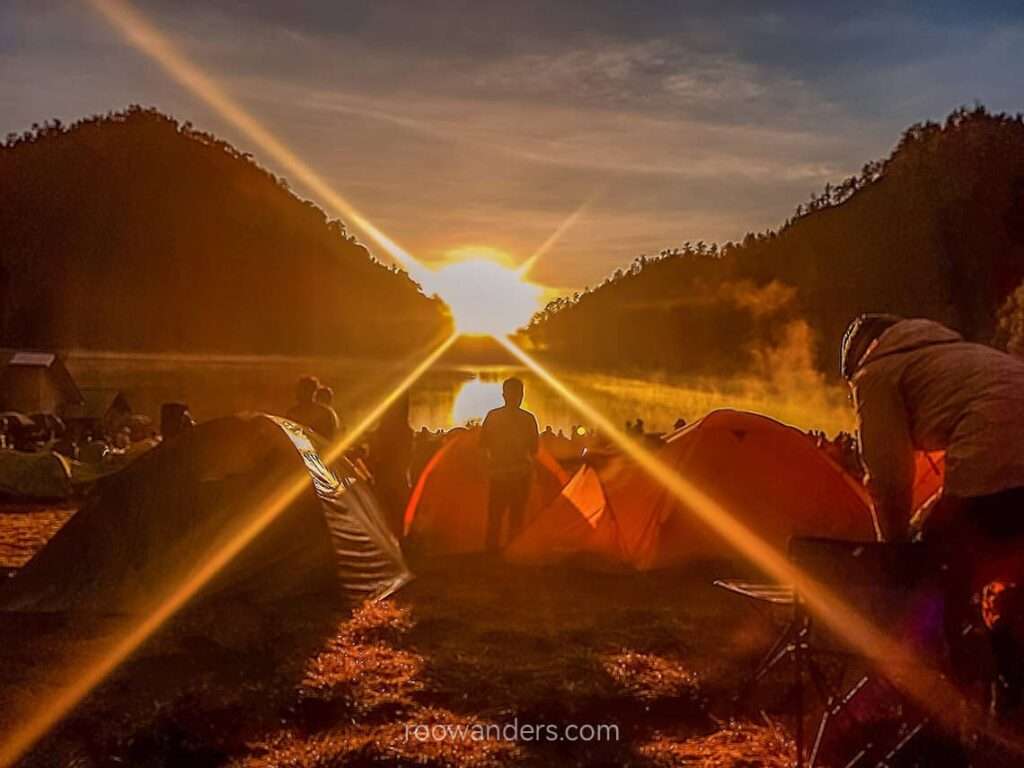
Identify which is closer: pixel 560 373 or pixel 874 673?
pixel 874 673

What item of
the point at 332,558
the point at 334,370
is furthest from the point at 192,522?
the point at 334,370

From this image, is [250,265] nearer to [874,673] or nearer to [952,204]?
[952,204]

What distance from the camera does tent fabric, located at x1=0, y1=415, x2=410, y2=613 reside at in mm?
7910

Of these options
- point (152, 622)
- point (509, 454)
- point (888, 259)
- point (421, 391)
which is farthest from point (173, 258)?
point (152, 622)

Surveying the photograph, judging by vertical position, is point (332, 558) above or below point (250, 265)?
below

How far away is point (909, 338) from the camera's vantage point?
14.4ft

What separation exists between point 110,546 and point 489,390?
2345 inches

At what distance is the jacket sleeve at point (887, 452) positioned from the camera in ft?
13.9

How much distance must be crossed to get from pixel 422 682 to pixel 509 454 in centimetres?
385

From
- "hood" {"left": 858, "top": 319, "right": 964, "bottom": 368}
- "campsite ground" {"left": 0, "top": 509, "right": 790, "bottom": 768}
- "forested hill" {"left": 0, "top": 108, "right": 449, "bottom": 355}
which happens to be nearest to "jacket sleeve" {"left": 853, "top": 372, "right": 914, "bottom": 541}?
"hood" {"left": 858, "top": 319, "right": 964, "bottom": 368}

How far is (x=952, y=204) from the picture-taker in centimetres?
4750

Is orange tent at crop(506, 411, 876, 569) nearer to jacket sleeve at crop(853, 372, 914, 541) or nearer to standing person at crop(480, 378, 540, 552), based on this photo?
standing person at crop(480, 378, 540, 552)

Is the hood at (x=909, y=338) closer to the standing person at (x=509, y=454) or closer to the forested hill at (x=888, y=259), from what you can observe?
the standing person at (x=509, y=454)

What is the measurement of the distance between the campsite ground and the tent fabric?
35 cm
